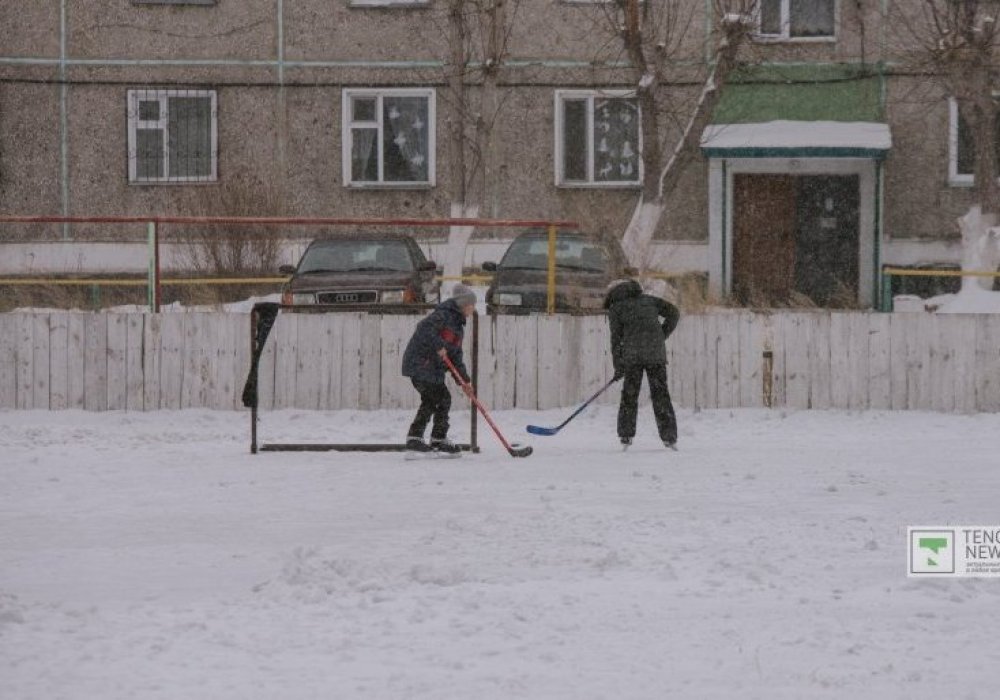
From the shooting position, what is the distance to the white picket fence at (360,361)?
16.7 m

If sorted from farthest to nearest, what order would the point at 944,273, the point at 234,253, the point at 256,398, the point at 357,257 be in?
the point at 357,257, the point at 234,253, the point at 944,273, the point at 256,398

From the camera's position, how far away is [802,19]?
28.0m

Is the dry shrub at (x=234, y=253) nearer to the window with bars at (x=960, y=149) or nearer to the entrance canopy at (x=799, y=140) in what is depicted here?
the entrance canopy at (x=799, y=140)

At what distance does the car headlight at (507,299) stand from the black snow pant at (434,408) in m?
5.66

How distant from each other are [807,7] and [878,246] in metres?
4.10

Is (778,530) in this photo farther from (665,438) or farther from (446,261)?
(446,261)

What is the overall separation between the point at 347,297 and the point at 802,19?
12135 millimetres

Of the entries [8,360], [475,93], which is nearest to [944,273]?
[8,360]

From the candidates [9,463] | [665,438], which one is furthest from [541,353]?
[9,463]

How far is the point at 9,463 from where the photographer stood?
13.0 m

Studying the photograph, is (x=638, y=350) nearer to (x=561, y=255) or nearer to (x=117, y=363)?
(x=561, y=255)

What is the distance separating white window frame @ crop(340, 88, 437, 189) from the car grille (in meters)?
9.68

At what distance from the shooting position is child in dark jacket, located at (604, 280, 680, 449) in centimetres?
1402

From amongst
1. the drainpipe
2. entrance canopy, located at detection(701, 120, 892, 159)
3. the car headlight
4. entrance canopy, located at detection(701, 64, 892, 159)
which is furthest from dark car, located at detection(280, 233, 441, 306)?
the drainpipe
